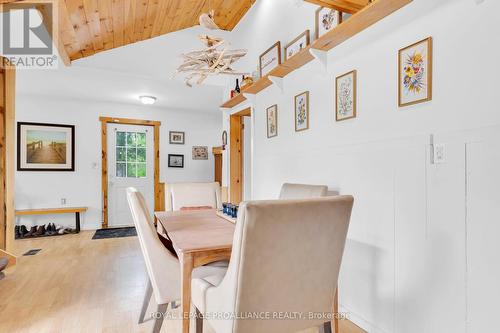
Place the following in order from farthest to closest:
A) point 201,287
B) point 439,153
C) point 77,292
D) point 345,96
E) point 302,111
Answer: point 302,111 < point 77,292 < point 345,96 < point 439,153 < point 201,287

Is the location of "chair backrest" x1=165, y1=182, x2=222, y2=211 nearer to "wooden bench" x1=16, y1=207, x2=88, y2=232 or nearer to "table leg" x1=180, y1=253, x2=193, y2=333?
"table leg" x1=180, y1=253, x2=193, y2=333

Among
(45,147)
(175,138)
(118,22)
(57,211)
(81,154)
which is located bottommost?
(57,211)

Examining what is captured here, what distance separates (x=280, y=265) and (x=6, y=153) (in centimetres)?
332

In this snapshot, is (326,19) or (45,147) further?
(45,147)

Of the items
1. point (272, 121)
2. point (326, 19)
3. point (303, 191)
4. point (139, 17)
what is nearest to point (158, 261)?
point (303, 191)

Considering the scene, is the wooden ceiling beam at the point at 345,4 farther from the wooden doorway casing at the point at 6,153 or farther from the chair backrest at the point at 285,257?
the wooden doorway casing at the point at 6,153

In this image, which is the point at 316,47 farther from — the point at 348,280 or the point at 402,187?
the point at 348,280

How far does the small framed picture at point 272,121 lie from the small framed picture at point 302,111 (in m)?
0.39

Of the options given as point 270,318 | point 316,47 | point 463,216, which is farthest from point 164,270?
point 316,47

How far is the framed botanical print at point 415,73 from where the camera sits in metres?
1.46

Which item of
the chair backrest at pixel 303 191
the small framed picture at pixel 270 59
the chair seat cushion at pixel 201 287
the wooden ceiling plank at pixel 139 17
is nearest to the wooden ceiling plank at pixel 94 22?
the wooden ceiling plank at pixel 139 17

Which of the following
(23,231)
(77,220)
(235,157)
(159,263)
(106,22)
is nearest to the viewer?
(159,263)

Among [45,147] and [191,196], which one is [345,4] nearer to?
[191,196]

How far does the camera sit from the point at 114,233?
4645mm
